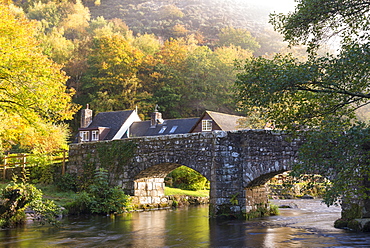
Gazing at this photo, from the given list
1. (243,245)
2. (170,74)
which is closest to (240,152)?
(243,245)

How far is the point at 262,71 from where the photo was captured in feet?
24.5

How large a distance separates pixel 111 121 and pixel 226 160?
22.7 metres

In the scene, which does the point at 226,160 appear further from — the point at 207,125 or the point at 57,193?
the point at 207,125

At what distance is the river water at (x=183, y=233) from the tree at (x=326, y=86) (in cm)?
330

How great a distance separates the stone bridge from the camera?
13164 mm

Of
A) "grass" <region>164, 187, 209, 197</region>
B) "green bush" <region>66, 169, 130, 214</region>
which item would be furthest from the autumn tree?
"green bush" <region>66, 169, 130, 214</region>

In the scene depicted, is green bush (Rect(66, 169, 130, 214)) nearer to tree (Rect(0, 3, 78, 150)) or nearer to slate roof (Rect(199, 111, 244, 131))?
tree (Rect(0, 3, 78, 150))

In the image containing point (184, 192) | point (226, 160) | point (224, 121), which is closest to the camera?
point (226, 160)

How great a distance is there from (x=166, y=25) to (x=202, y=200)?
49.7 meters

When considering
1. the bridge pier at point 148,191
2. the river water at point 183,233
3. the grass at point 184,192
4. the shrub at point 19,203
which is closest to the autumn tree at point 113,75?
the grass at point 184,192

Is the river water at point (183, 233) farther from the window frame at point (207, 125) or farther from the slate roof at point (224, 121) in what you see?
the window frame at point (207, 125)

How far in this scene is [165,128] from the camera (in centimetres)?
3341

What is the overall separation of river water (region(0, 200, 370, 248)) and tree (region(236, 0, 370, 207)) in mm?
3300

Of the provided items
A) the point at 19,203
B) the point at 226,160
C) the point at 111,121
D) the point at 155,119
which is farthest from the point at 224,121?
the point at 19,203
